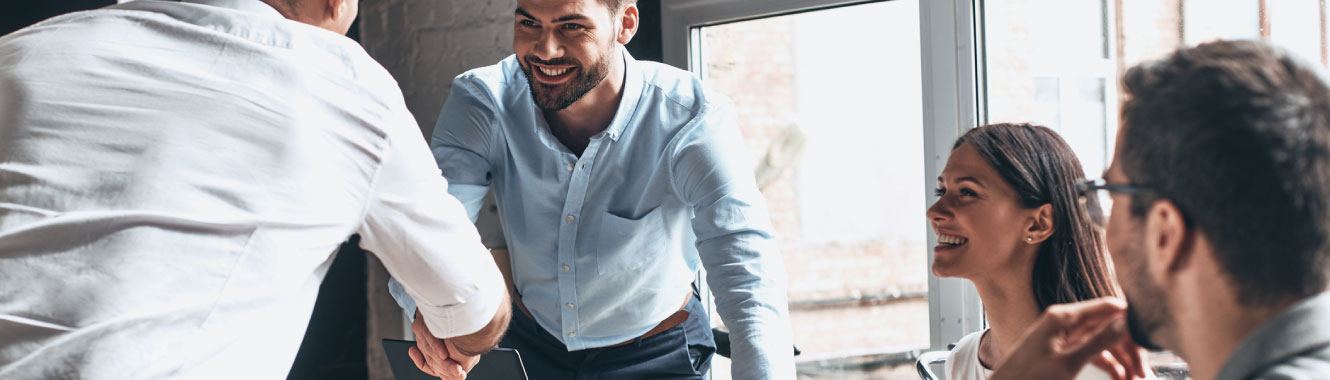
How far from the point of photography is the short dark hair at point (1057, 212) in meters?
1.74

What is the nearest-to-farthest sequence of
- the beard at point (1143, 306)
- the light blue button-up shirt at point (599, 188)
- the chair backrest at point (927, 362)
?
the beard at point (1143, 306) < the chair backrest at point (927, 362) < the light blue button-up shirt at point (599, 188)

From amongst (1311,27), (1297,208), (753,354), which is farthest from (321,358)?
(1297,208)

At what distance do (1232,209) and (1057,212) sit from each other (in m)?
0.94

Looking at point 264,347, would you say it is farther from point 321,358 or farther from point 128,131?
point 321,358

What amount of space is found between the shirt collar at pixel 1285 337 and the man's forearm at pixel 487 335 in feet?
3.12

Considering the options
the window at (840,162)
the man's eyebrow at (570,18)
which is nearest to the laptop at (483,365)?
the man's eyebrow at (570,18)

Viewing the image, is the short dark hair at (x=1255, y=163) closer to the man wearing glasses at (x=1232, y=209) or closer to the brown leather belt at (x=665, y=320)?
the man wearing glasses at (x=1232, y=209)

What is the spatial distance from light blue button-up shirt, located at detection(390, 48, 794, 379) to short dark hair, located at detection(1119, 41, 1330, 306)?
1109 millimetres

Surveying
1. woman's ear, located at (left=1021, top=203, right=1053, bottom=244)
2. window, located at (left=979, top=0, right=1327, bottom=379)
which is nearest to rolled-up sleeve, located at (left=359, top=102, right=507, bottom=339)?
woman's ear, located at (left=1021, top=203, right=1053, bottom=244)

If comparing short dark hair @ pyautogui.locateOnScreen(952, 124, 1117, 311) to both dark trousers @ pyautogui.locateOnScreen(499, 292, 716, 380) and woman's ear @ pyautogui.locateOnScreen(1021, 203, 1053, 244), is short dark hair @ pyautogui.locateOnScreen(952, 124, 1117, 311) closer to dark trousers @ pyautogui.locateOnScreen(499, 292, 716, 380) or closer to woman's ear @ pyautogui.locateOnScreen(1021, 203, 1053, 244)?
woman's ear @ pyautogui.locateOnScreen(1021, 203, 1053, 244)

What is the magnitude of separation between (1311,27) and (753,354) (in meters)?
1.15

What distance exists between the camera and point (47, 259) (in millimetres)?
1064

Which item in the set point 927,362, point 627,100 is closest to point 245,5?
point 627,100

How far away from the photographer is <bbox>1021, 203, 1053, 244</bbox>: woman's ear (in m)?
1.75
